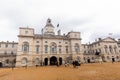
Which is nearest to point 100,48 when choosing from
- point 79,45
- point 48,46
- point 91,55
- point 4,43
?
point 91,55

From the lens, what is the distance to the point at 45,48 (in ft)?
158

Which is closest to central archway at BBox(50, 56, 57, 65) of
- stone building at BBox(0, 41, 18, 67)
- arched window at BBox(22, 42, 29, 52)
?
arched window at BBox(22, 42, 29, 52)

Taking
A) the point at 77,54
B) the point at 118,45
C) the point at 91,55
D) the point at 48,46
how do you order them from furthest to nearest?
the point at 118,45
the point at 91,55
the point at 77,54
the point at 48,46

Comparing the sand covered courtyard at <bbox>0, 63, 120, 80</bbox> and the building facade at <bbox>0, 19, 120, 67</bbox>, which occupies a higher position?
the building facade at <bbox>0, 19, 120, 67</bbox>

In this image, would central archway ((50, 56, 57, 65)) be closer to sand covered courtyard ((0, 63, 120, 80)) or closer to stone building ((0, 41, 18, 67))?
A: stone building ((0, 41, 18, 67))

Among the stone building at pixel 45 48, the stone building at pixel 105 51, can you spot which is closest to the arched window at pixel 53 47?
the stone building at pixel 45 48

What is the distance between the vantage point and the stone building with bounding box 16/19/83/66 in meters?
44.7

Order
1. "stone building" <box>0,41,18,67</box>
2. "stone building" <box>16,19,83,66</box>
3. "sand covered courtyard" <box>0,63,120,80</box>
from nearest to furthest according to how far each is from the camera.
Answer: "sand covered courtyard" <box>0,63,120,80</box>
"stone building" <box>16,19,83,66</box>
"stone building" <box>0,41,18,67</box>

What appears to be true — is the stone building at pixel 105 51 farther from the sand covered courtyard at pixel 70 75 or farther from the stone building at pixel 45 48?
the sand covered courtyard at pixel 70 75

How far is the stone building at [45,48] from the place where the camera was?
147 feet

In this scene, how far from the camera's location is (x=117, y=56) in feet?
214

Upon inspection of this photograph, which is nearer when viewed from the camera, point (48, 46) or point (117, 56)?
point (48, 46)

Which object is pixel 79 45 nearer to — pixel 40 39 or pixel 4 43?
pixel 40 39

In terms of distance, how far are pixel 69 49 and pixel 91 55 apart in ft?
51.4
